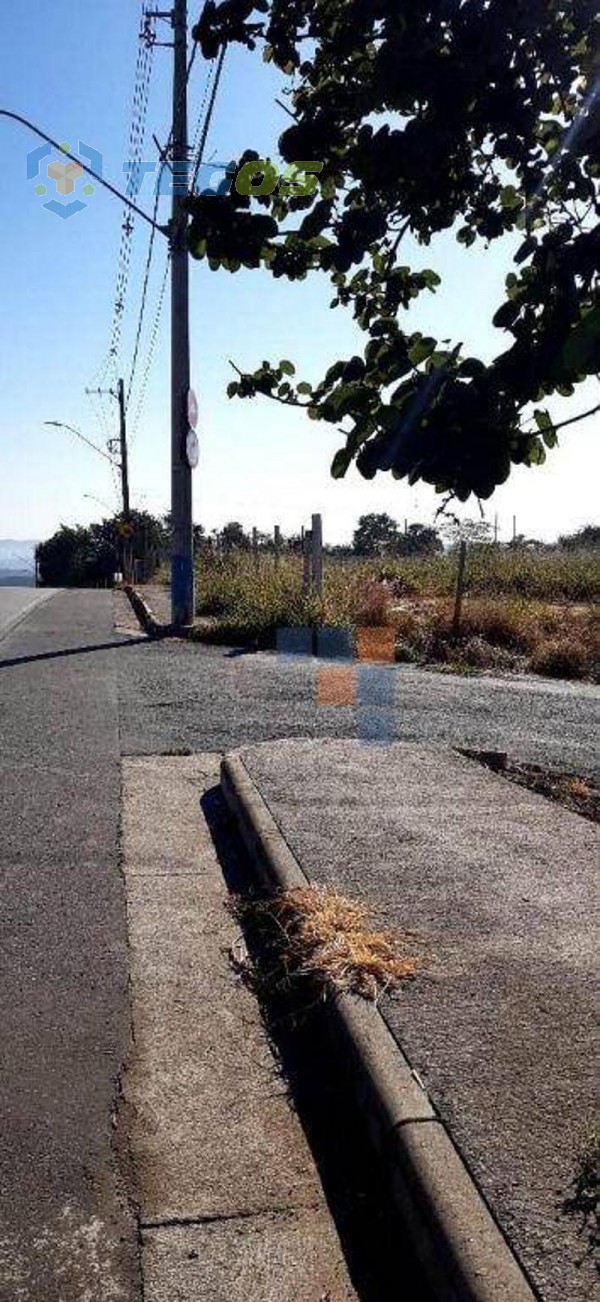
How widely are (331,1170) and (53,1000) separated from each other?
122 centimetres

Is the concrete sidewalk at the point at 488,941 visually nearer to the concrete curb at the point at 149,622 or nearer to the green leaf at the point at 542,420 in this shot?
the green leaf at the point at 542,420

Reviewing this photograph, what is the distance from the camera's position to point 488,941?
12.2 feet

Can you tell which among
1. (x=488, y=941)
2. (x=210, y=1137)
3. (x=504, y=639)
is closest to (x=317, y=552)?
(x=504, y=639)

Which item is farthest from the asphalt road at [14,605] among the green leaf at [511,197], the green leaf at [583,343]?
the green leaf at [583,343]

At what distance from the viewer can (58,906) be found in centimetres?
436

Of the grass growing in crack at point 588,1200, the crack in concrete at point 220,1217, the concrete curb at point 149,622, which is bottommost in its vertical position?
the crack in concrete at point 220,1217

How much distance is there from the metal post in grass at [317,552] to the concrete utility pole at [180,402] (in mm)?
1880

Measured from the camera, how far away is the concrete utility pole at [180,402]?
15398 millimetres

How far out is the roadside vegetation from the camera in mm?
13281

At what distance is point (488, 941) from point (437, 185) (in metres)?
2.50

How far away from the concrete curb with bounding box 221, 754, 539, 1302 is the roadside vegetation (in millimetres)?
9310

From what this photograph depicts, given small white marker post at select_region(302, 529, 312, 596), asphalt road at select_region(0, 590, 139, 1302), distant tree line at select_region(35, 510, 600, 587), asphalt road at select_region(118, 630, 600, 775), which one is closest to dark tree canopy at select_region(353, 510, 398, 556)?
distant tree line at select_region(35, 510, 600, 587)

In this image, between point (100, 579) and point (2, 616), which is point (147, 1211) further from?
point (100, 579)

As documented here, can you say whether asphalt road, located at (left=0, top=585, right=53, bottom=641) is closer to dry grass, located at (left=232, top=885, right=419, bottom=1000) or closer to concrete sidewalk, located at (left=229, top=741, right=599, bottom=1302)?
concrete sidewalk, located at (left=229, top=741, right=599, bottom=1302)
